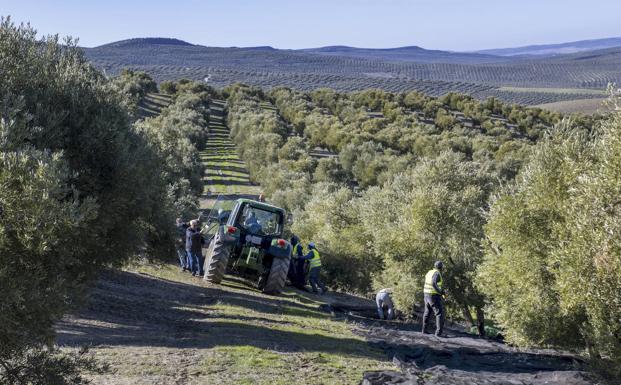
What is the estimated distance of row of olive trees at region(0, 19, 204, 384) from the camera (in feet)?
22.1

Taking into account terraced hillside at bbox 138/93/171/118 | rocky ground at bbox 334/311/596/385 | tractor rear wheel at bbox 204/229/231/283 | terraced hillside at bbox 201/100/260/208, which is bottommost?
terraced hillside at bbox 201/100/260/208

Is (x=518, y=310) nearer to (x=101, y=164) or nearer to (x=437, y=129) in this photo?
(x=101, y=164)

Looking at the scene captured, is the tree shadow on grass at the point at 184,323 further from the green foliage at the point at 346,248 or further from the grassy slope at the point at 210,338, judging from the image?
the green foliage at the point at 346,248

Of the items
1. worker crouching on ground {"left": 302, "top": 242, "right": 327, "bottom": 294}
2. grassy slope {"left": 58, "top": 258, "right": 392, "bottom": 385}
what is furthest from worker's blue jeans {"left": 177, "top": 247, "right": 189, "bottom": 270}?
grassy slope {"left": 58, "top": 258, "right": 392, "bottom": 385}

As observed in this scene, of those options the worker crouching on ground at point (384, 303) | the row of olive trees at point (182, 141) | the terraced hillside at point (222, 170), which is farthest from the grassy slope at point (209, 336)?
the terraced hillside at point (222, 170)

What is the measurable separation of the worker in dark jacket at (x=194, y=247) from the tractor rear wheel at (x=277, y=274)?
3.65 meters

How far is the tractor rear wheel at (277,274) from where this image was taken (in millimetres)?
18984

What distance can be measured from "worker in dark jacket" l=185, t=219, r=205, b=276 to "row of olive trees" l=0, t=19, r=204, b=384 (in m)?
5.50

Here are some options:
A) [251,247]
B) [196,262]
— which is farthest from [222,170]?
[251,247]

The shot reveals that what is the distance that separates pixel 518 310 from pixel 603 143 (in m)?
5.77

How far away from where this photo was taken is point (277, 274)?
1914 centimetres

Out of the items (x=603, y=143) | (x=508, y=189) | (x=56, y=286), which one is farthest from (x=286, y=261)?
(x=56, y=286)

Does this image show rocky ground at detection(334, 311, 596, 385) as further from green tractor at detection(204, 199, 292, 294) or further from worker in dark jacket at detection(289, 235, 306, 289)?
worker in dark jacket at detection(289, 235, 306, 289)

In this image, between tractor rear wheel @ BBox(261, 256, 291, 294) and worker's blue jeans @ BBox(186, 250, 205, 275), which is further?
worker's blue jeans @ BBox(186, 250, 205, 275)
